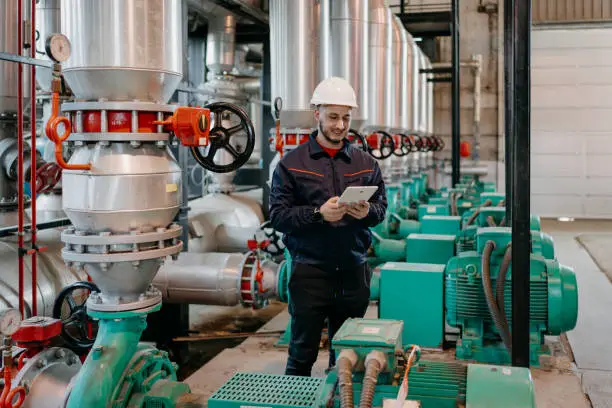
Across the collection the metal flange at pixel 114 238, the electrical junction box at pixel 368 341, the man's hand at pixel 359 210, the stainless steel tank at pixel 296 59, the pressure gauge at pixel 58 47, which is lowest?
the electrical junction box at pixel 368 341

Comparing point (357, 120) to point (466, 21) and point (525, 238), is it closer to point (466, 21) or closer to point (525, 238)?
point (525, 238)

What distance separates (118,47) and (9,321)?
3.49 feet

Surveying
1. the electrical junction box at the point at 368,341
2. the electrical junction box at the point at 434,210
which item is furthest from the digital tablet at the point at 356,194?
the electrical junction box at the point at 434,210

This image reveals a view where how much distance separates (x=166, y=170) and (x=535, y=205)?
12.4 metres

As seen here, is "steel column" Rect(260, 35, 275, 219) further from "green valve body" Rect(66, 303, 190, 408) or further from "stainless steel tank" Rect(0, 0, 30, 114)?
"green valve body" Rect(66, 303, 190, 408)

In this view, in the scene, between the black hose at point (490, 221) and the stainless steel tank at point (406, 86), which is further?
the stainless steel tank at point (406, 86)

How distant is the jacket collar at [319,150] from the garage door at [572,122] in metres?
11.5

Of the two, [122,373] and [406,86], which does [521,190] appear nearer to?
[122,373]

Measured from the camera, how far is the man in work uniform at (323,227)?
3.06m

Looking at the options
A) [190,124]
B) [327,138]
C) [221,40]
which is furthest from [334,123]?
[221,40]

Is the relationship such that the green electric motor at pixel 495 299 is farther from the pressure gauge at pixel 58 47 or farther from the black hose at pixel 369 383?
the pressure gauge at pixel 58 47

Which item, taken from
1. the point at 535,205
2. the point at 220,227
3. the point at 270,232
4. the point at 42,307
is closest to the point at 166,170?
the point at 42,307

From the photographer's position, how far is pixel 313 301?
3.10 metres

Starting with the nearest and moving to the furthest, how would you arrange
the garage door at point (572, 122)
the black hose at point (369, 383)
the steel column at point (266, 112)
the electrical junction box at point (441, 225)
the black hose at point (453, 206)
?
the black hose at point (369, 383)
the electrical junction box at point (441, 225)
the steel column at point (266, 112)
the black hose at point (453, 206)
the garage door at point (572, 122)
